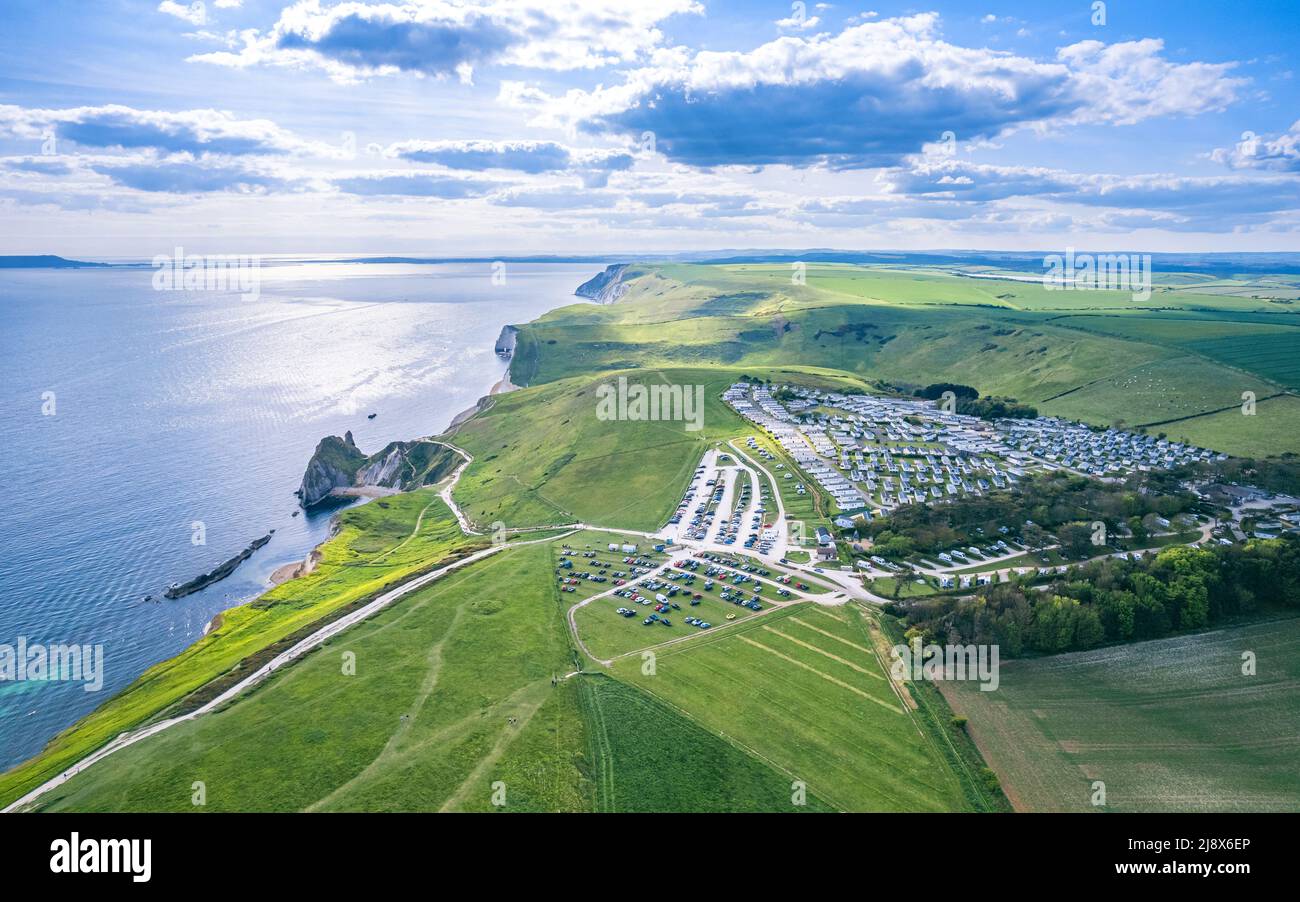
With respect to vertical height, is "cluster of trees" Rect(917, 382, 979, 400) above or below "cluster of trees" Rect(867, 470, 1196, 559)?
above

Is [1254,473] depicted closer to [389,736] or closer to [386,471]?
[389,736]

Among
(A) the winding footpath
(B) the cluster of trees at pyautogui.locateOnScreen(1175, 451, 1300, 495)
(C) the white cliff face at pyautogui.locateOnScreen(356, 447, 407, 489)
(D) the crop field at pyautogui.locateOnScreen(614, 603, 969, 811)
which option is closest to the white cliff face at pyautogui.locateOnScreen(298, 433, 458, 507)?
(C) the white cliff face at pyautogui.locateOnScreen(356, 447, 407, 489)

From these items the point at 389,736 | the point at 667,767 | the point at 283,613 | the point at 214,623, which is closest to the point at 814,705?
the point at 667,767

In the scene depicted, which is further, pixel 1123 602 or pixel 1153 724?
pixel 1123 602

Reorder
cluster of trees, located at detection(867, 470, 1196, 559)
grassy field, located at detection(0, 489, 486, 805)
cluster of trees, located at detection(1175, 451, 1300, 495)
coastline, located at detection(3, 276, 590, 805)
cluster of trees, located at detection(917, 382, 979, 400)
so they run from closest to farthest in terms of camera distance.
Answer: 1. grassy field, located at detection(0, 489, 486, 805)
2. coastline, located at detection(3, 276, 590, 805)
3. cluster of trees, located at detection(867, 470, 1196, 559)
4. cluster of trees, located at detection(1175, 451, 1300, 495)
5. cluster of trees, located at detection(917, 382, 979, 400)

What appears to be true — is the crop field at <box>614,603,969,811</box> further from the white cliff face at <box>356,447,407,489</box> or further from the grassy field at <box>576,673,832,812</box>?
the white cliff face at <box>356,447,407,489</box>

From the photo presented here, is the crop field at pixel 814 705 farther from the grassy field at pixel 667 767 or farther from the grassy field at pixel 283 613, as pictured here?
the grassy field at pixel 283 613

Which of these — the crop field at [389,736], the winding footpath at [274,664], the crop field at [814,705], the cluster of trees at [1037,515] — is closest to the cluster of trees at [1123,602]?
the crop field at [814,705]
